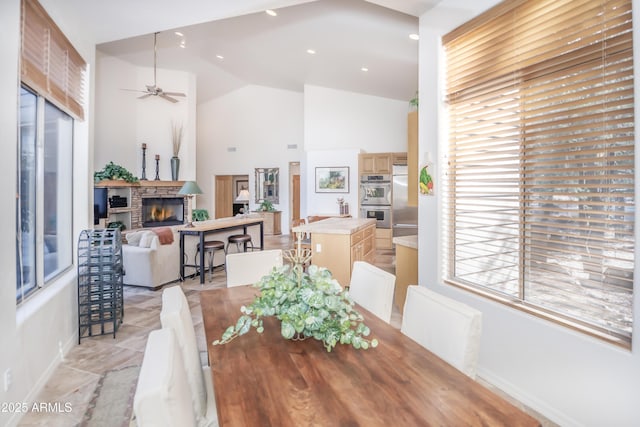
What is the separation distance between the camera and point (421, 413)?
985 mm

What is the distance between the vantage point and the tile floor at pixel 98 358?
2.10m

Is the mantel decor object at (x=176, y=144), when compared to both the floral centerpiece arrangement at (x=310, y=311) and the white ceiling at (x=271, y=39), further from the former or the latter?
the floral centerpiece arrangement at (x=310, y=311)

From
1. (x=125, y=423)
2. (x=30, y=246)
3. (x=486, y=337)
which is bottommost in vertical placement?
(x=125, y=423)

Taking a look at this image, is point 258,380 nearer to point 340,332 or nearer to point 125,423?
point 340,332

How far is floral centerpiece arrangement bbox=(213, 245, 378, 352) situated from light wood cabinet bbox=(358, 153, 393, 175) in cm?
700

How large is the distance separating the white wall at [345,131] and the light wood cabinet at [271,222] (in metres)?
1.86

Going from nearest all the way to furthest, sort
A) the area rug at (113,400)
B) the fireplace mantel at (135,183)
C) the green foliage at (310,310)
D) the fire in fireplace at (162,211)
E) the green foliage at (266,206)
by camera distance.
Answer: the green foliage at (310,310), the area rug at (113,400), the fireplace mantel at (135,183), the fire in fireplace at (162,211), the green foliage at (266,206)

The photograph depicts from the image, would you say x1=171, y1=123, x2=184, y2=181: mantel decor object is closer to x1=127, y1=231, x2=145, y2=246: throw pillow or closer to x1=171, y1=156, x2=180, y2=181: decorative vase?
x1=171, y1=156, x2=180, y2=181: decorative vase

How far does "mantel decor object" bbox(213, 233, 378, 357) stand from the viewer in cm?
133

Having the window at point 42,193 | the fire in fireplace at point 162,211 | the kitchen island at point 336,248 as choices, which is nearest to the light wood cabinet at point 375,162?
the kitchen island at point 336,248

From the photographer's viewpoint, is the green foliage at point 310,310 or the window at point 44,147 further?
the window at point 44,147

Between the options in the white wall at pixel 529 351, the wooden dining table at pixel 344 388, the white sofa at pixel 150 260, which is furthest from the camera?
the white sofa at pixel 150 260

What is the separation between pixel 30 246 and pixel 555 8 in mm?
3714

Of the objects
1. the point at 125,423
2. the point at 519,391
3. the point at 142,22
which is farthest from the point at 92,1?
the point at 519,391
